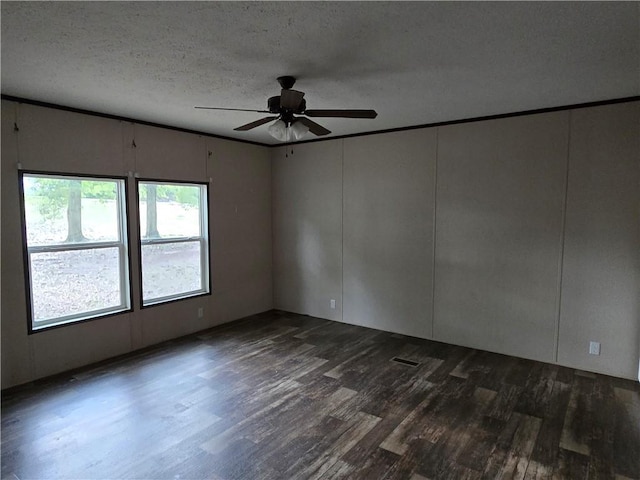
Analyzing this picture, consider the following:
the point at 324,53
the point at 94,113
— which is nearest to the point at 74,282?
the point at 94,113

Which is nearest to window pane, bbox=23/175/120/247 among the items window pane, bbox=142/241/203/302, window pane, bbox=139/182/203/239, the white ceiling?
window pane, bbox=139/182/203/239

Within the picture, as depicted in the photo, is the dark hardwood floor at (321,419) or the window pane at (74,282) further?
the window pane at (74,282)

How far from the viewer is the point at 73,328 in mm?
3811

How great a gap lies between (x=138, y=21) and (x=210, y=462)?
267 cm

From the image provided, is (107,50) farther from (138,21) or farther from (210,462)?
(210,462)

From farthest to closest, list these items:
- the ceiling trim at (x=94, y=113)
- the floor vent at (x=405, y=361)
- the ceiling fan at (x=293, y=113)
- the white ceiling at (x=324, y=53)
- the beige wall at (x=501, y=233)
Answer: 1. the floor vent at (x=405, y=361)
2. the beige wall at (x=501, y=233)
3. the ceiling trim at (x=94, y=113)
4. the ceiling fan at (x=293, y=113)
5. the white ceiling at (x=324, y=53)

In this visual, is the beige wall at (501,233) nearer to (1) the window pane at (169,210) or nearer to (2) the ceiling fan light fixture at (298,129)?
(2) the ceiling fan light fixture at (298,129)

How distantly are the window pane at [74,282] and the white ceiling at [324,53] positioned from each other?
1.52 metres

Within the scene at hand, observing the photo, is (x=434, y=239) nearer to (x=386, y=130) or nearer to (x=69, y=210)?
(x=386, y=130)

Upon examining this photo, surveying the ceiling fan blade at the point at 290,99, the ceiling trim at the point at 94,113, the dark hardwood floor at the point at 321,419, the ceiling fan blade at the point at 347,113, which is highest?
the ceiling trim at the point at 94,113

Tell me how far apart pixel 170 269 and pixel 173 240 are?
376 millimetres

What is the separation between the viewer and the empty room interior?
230 centimetres

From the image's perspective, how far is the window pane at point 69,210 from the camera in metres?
3.54

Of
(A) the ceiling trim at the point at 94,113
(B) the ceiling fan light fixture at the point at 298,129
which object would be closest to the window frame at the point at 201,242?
(A) the ceiling trim at the point at 94,113
